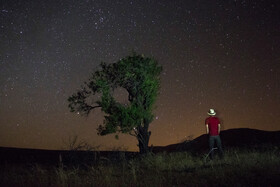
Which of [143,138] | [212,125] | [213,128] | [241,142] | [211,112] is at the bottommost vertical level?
[241,142]

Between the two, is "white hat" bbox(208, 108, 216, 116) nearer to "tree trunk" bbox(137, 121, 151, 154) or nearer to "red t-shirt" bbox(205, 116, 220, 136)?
"red t-shirt" bbox(205, 116, 220, 136)

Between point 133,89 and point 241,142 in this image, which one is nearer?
point 133,89

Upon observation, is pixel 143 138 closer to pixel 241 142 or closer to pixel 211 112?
pixel 211 112

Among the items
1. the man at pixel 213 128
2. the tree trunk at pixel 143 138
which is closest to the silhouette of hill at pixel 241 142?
the tree trunk at pixel 143 138

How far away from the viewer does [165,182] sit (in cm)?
844

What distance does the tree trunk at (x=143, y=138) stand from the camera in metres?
19.5

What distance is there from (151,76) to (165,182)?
12.0m

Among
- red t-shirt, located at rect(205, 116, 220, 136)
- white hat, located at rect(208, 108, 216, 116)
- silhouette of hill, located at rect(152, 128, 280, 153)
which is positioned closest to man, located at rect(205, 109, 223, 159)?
red t-shirt, located at rect(205, 116, 220, 136)

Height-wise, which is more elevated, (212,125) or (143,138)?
(212,125)

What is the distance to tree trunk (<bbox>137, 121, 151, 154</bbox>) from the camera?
19484 millimetres

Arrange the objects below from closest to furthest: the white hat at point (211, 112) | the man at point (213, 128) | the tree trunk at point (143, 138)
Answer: the man at point (213, 128) < the white hat at point (211, 112) < the tree trunk at point (143, 138)

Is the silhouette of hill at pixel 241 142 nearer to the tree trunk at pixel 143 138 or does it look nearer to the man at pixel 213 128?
the tree trunk at pixel 143 138

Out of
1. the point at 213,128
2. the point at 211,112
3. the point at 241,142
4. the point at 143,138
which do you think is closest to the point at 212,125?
the point at 213,128

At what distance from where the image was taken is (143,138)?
1955 cm
